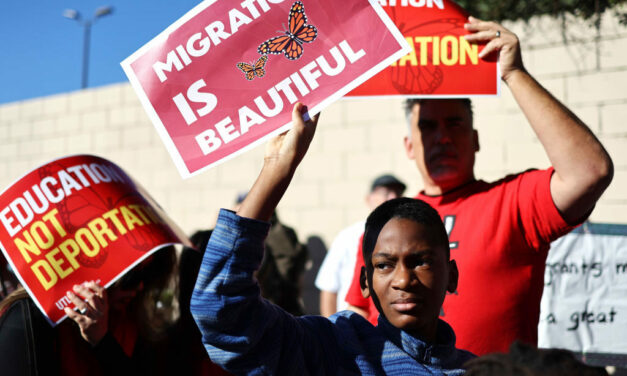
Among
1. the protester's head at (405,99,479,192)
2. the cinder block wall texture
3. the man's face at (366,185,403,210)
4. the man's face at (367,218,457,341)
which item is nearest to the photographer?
the man's face at (367,218,457,341)

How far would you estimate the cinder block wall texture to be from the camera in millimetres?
4227

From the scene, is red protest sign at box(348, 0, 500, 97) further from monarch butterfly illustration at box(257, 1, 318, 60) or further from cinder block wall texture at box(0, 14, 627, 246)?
cinder block wall texture at box(0, 14, 627, 246)

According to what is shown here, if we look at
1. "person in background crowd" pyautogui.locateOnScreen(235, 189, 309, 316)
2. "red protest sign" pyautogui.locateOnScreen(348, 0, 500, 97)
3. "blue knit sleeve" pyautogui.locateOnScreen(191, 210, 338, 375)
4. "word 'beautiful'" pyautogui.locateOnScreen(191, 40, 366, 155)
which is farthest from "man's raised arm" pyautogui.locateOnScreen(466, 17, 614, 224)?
"person in background crowd" pyautogui.locateOnScreen(235, 189, 309, 316)

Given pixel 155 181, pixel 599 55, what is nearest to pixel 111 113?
pixel 155 181

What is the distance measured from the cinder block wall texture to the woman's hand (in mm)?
3250

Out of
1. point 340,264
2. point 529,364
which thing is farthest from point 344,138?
point 529,364

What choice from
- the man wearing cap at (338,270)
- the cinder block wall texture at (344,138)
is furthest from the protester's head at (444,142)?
the cinder block wall texture at (344,138)

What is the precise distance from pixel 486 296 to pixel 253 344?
85cm

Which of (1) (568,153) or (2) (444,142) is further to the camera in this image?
(2) (444,142)

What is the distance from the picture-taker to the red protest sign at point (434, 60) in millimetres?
1956

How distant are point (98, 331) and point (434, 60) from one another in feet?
4.85

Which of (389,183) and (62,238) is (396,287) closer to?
(62,238)

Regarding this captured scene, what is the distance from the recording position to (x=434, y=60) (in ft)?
6.64

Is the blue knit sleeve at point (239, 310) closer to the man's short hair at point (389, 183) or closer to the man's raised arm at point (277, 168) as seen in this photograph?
the man's raised arm at point (277, 168)
